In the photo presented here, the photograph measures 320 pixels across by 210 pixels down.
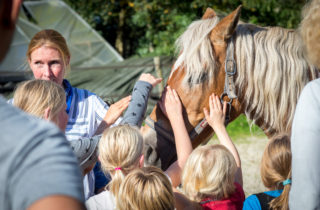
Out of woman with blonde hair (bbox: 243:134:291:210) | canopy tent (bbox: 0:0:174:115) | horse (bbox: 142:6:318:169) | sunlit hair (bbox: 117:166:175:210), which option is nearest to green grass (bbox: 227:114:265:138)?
canopy tent (bbox: 0:0:174:115)

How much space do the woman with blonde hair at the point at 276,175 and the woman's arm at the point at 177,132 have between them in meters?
0.49

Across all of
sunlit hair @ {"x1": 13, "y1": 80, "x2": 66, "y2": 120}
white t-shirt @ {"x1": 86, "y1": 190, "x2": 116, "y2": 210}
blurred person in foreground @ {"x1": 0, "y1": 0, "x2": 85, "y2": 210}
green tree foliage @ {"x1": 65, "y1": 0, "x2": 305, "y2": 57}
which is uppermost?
blurred person in foreground @ {"x1": 0, "y1": 0, "x2": 85, "y2": 210}

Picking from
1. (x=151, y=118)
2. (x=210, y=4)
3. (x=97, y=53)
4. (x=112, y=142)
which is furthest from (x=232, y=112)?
(x=97, y=53)

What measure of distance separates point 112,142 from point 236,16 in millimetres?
1101

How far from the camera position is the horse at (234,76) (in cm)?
225

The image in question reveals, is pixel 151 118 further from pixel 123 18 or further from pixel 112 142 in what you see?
pixel 123 18

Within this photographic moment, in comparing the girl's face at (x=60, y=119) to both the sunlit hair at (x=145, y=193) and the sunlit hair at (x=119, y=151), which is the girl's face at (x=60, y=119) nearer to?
the sunlit hair at (x=119, y=151)

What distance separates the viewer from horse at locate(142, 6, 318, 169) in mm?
2248

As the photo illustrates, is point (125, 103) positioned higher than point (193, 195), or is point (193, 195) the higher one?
point (125, 103)

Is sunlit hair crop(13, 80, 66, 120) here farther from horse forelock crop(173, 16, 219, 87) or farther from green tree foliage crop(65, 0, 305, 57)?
green tree foliage crop(65, 0, 305, 57)

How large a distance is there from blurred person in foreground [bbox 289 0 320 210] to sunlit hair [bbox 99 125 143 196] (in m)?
0.84

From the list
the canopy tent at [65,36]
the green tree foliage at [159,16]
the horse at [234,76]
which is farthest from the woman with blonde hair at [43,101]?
the canopy tent at [65,36]

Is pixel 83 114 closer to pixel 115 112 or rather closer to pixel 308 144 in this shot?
pixel 115 112

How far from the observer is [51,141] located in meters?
0.69
